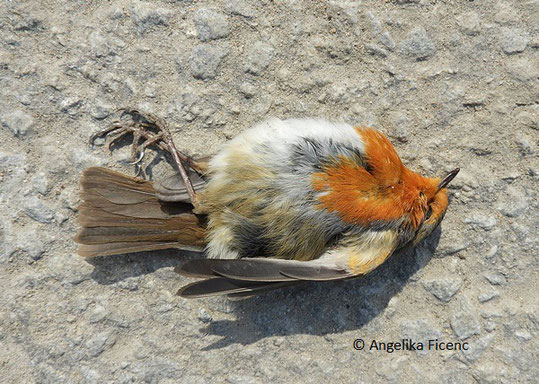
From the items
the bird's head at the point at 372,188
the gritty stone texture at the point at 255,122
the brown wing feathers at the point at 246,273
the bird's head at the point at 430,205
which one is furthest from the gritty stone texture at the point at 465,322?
the brown wing feathers at the point at 246,273

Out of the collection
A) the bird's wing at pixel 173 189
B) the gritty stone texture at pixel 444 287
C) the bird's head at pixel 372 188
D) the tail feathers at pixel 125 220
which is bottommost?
the gritty stone texture at pixel 444 287

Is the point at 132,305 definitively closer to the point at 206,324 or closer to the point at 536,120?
the point at 206,324

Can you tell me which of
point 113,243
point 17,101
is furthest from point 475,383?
point 17,101

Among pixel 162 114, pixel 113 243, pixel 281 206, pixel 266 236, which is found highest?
pixel 162 114

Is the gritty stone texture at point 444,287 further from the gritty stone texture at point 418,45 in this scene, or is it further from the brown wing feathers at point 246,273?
the gritty stone texture at point 418,45

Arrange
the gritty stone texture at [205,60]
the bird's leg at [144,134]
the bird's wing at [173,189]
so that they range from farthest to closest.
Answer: the gritty stone texture at [205,60], the bird's leg at [144,134], the bird's wing at [173,189]

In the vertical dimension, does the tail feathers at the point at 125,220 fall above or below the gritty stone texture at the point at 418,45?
below

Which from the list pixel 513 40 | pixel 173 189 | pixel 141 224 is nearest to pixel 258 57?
pixel 173 189

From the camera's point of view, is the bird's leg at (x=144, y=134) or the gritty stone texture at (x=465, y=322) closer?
the bird's leg at (x=144, y=134)
